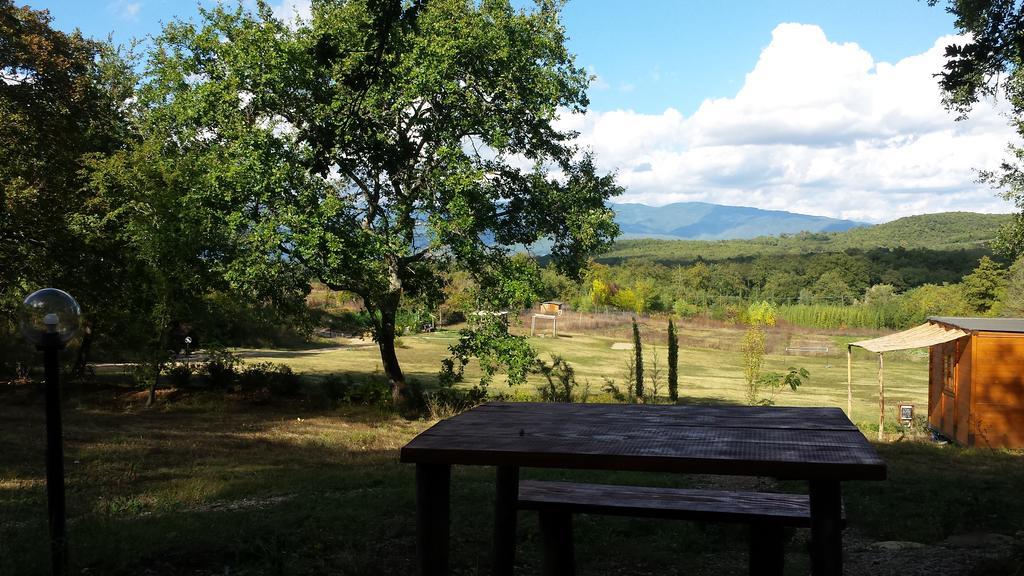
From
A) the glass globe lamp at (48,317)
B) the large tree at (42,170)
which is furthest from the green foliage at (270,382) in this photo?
the glass globe lamp at (48,317)

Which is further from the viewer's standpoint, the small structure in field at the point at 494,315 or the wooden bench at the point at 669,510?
the small structure in field at the point at 494,315

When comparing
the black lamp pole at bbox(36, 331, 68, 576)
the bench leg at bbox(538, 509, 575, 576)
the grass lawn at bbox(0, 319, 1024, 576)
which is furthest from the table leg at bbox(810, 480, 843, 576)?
the black lamp pole at bbox(36, 331, 68, 576)

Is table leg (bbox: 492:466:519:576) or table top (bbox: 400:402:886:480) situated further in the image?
table leg (bbox: 492:466:519:576)

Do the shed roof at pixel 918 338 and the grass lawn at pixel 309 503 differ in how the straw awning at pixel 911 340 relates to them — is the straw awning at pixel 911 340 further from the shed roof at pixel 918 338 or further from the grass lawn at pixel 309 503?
the grass lawn at pixel 309 503

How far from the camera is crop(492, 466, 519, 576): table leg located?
3.97 m

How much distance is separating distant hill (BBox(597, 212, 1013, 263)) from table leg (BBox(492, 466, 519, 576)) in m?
97.1

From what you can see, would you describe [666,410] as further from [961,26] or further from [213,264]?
[213,264]

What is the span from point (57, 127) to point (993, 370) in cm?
1630

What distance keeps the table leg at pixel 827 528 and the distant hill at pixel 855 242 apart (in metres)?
98.2

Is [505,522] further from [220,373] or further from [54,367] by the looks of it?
[220,373]

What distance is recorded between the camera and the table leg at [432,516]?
3.09m

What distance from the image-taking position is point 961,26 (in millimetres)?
11836

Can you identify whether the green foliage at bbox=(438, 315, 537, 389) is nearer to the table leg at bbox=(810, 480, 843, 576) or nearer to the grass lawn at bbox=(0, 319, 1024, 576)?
the grass lawn at bbox=(0, 319, 1024, 576)

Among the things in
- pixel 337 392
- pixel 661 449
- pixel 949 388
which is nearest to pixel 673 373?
pixel 949 388
